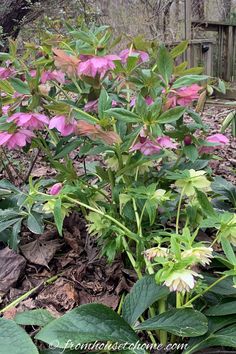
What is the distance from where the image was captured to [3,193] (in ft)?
3.79

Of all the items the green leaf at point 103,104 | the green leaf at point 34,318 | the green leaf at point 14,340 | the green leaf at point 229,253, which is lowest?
the green leaf at point 34,318

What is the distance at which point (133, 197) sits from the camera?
0.89 m

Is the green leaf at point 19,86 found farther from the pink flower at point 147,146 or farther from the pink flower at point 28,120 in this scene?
the pink flower at point 147,146

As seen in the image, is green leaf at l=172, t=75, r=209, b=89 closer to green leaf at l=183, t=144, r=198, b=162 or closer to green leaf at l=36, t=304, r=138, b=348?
green leaf at l=183, t=144, r=198, b=162

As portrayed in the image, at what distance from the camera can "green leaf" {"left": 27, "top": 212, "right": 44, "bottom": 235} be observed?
39.9 inches

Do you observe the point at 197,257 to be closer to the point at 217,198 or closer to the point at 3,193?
the point at 217,198

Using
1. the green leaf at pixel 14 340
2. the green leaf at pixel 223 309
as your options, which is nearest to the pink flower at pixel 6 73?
the green leaf at pixel 14 340

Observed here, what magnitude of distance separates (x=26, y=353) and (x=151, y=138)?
1.42 ft

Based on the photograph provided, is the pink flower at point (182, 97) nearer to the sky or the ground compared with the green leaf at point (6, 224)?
nearer to the sky

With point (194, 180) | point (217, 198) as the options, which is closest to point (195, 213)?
point (194, 180)

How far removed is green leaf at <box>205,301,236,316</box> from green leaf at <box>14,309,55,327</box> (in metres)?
0.29

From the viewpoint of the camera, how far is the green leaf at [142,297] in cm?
78

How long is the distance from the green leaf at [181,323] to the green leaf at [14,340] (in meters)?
0.18

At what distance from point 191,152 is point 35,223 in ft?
1.28
